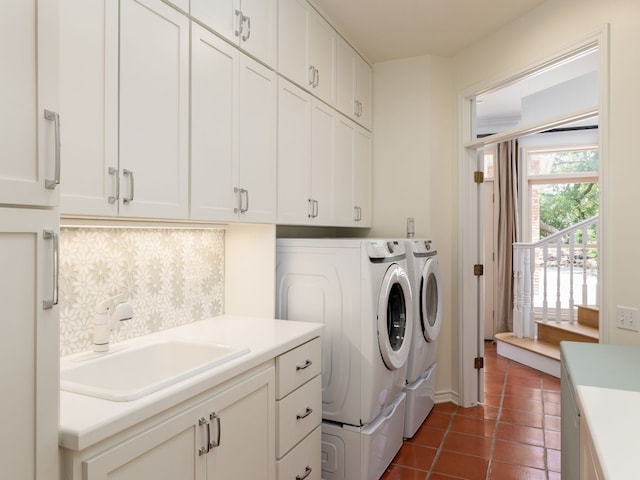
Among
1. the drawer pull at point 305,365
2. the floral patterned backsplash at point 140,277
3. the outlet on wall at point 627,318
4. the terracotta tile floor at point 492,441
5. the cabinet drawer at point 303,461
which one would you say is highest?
the floral patterned backsplash at point 140,277

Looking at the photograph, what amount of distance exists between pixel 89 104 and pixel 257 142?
912 mm

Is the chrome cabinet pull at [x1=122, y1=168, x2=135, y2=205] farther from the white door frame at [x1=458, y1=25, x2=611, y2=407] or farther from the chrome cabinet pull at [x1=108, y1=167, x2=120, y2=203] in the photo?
the white door frame at [x1=458, y1=25, x2=611, y2=407]

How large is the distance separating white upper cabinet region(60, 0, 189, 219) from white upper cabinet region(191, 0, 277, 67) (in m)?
0.16

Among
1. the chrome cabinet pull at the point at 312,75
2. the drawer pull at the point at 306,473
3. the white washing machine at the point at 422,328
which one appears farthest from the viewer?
the white washing machine at the point at 422,328

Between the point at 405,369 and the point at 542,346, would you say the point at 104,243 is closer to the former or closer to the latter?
the point at 405,369

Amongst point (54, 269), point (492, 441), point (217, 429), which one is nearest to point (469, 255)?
point (492, 441)

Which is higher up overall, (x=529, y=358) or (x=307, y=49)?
(x=307, y=49)

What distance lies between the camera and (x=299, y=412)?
2.00 metres

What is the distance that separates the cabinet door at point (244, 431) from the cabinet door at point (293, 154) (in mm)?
976

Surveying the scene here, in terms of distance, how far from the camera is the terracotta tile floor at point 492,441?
2.54 metres

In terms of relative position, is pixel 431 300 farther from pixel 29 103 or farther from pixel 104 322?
pixel 29 103

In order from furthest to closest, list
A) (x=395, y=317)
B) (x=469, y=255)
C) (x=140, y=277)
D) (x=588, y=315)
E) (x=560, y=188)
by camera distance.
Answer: (x=560, y=188) < (x=588, y=315) < (x=469, y=255) < (x=395, y=317) < (x=140, y=277)

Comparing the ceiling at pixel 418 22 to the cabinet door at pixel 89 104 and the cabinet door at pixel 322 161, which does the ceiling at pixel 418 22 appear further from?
the cabinet door at pixel 89 104

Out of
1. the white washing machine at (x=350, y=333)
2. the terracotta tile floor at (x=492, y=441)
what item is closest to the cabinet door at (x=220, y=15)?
the white washing machine at (x=350, y=333)
